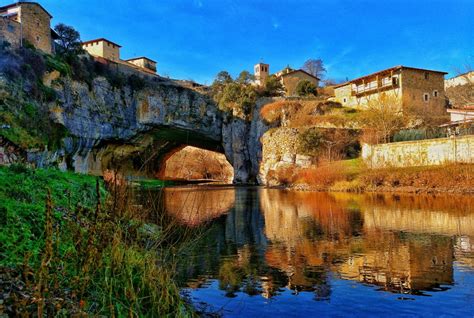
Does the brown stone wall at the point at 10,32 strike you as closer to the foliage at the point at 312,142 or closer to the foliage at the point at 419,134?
the foliage at the point at 312,142

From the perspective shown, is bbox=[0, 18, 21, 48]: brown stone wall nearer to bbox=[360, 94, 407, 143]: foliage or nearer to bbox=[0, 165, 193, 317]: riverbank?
bbox=[0, 165, 193, 317]: riverbank

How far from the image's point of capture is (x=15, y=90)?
30.1 meters

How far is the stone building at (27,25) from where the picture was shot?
35.3 metres

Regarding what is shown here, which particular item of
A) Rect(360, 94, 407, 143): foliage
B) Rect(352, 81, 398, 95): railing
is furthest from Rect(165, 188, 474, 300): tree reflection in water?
Rect(352, 81, 398, 95): railing

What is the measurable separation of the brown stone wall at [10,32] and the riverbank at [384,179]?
30.6 m

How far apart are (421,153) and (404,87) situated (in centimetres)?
1868

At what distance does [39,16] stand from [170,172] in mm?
44471

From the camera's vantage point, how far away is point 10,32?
35.3m

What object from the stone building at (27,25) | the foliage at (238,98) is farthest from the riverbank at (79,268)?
the foliage at (238,98)

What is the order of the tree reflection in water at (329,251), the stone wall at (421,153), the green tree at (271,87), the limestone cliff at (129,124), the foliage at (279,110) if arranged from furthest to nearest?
1. the green tree at (271,87)
2. the foliage at (279,110)
3. the limestone cliff at (129,124)
4. the stone wall at (421,153)
5. the tree reflection in water at (329,251)

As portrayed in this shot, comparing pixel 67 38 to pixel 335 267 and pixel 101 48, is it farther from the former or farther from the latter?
pixel 335 267

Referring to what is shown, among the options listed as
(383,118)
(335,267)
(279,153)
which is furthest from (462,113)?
(335,267)

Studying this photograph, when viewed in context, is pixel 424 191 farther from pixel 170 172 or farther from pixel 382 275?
pixel 170 172

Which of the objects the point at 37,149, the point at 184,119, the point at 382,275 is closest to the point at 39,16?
the point at 37,149
